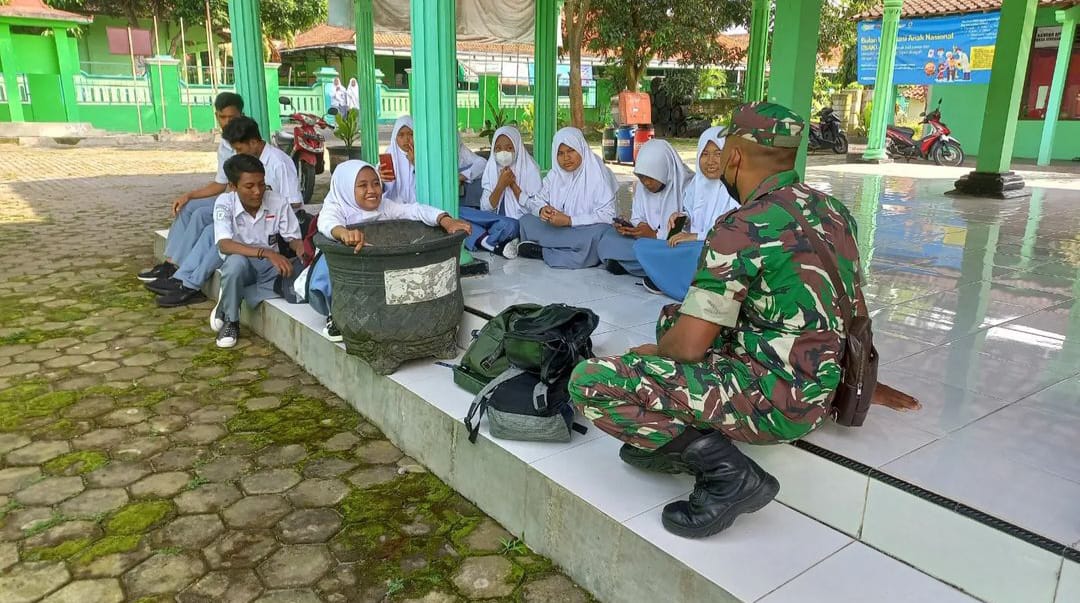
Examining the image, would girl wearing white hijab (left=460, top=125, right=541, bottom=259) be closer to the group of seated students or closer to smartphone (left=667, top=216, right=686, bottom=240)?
the group of seated students

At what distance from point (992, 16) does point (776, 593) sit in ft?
48.4

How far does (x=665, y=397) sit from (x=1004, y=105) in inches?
323

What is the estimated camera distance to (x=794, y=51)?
4.99m

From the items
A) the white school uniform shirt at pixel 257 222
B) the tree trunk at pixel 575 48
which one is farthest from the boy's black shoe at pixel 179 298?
the tree trunk at pixel 575 48

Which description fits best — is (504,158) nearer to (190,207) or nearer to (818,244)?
(190,207)

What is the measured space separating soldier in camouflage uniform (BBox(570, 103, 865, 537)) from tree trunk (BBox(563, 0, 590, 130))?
605 inches

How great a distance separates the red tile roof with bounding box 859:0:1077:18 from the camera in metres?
13.3

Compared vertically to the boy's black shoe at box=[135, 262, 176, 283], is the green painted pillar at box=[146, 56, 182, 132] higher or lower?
higher

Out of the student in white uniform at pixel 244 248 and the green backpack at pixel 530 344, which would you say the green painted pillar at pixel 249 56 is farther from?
the green backpack at pixel 530 344

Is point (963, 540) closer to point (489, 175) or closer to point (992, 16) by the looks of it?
point (489, 175)

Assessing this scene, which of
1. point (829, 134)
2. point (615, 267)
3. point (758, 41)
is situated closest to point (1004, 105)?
point (758, 41)

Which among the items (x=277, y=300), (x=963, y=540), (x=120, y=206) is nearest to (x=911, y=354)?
(x=963, y=540)

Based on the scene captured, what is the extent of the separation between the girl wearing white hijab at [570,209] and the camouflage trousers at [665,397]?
269 cm

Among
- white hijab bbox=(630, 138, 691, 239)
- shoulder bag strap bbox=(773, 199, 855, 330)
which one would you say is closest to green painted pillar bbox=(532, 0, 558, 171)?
white hijab bbox=(630, 138, 691, 239)
